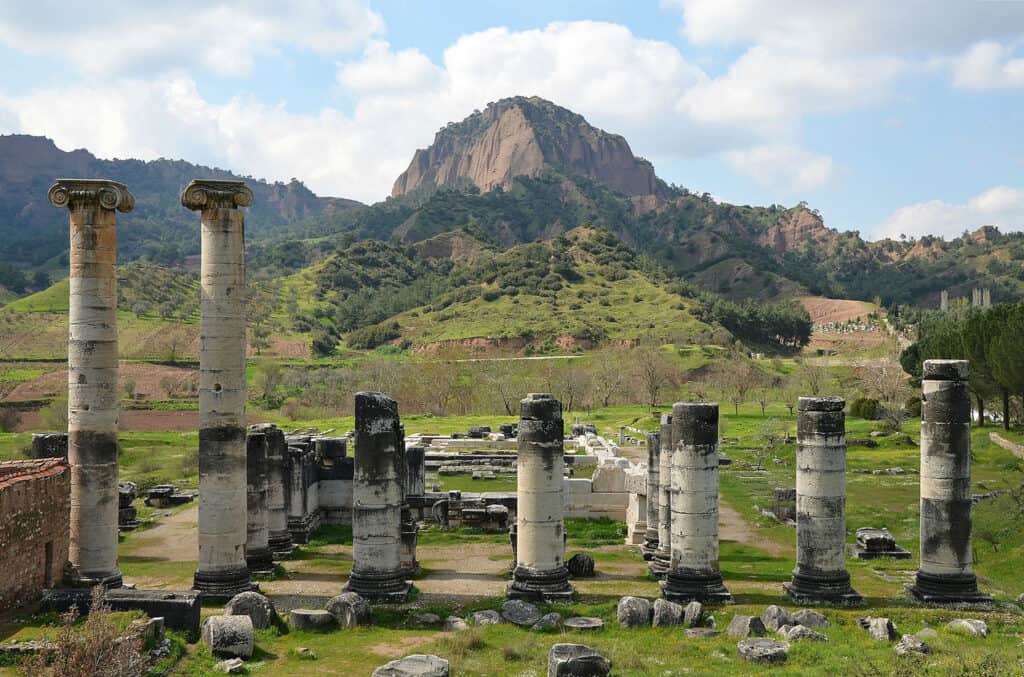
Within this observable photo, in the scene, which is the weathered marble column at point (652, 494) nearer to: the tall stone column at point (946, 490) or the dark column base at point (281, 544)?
the tall stone column at point (946, 490)

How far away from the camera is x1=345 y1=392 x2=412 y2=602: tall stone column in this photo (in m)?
19.2

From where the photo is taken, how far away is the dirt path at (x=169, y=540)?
81.4 feet

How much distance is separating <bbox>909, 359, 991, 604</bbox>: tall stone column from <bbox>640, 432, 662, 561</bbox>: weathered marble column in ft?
23.2

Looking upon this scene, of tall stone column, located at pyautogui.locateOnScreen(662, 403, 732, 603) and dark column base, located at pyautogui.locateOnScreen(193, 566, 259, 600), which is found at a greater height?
tall stone column, located at pyautogui.locateOnScreen(662, 403, 732, 603)

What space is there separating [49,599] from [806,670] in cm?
1448

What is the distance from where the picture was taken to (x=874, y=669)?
13.2 metres

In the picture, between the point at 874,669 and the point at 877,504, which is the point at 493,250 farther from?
the point at 874,669

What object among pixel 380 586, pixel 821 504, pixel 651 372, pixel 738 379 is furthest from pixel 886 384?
pixel 380 586

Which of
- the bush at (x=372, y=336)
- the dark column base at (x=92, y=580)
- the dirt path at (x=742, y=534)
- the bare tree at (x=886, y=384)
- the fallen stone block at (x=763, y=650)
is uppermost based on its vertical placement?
the bush at (x=372, y=336)

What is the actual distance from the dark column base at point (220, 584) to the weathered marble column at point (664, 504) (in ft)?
33.4

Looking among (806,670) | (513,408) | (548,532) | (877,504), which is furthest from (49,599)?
(513,408)

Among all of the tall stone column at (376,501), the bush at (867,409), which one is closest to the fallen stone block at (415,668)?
the tall stone column at (376,501)

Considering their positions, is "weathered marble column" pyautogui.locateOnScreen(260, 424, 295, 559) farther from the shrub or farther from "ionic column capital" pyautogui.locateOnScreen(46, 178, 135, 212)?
the shrub

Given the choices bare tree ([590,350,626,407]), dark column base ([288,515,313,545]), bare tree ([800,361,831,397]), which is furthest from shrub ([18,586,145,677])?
bare tree ([590,350,626,407])
